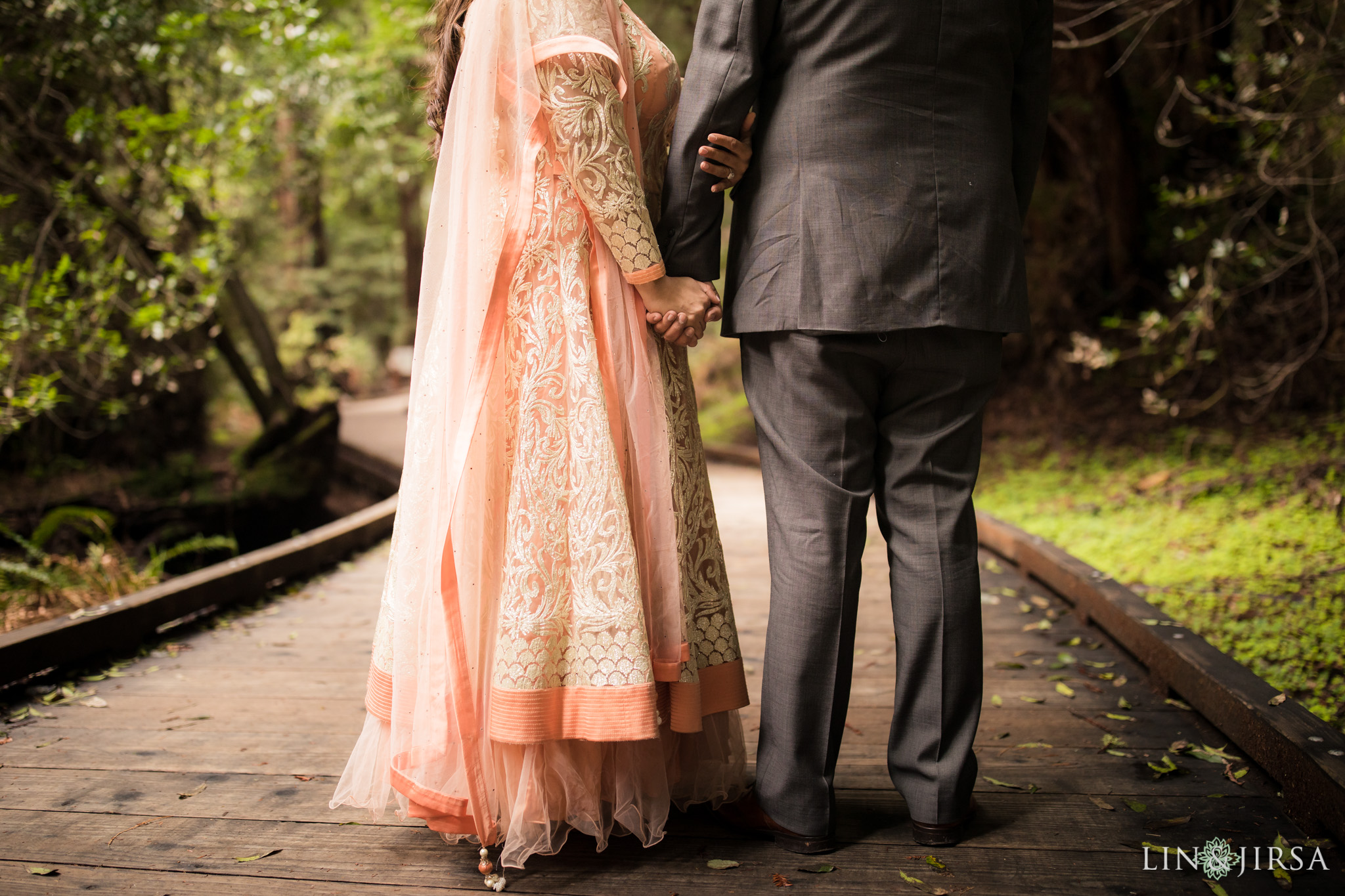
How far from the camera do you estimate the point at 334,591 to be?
12.3 feet

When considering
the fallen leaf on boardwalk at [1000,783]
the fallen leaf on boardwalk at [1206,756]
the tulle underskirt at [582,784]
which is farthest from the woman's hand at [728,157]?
the fallen leaf on boardwalk at [1206,756]

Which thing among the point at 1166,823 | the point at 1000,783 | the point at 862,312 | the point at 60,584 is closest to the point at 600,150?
the point at 862,312

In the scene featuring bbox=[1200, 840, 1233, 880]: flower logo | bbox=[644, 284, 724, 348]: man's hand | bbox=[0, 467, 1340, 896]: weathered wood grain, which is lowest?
bbox=[0, 467, 1340, 896]: weathered wood grain

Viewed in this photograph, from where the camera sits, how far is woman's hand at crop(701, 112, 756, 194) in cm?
160

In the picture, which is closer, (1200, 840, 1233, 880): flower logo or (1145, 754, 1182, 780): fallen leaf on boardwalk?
(1200, 840, 1233, 880): flower logo

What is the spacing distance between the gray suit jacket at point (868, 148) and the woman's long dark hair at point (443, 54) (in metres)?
0.51

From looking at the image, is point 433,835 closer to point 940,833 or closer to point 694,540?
point 694,540

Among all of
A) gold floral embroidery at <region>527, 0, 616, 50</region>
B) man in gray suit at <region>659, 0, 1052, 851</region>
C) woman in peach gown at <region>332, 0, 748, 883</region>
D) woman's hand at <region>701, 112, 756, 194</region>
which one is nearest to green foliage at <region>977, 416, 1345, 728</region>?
man in gray suit at <region>659, 0, 1052, 851</region>

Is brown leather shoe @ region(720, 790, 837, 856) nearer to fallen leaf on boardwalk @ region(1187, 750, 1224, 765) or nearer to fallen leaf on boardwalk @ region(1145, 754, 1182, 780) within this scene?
fallen leaf on boardwalk @ region(1145, 754, 1182, 780)

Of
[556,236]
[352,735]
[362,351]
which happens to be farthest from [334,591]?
[362,351]

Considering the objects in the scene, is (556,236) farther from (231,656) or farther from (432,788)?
(231,656)

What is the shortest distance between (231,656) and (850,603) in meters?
2.25

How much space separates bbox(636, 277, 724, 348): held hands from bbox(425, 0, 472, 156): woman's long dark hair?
538 mm

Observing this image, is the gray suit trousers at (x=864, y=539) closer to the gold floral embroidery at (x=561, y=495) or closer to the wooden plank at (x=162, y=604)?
the gold floral embroidery at (x=561, y=495)
